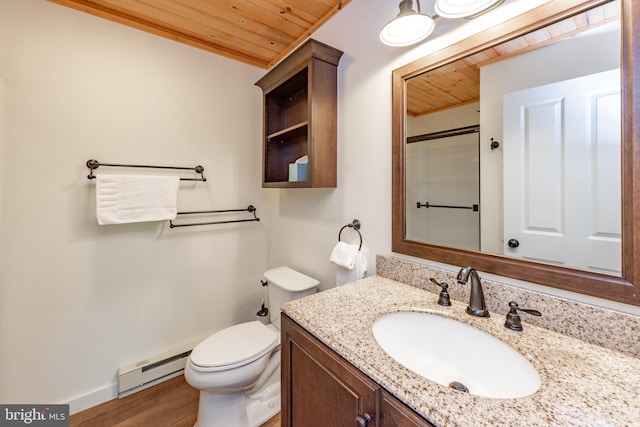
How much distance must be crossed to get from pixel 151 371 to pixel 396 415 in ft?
5.79

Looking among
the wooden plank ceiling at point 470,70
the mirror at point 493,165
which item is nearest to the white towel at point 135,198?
the mirror at point 493,165

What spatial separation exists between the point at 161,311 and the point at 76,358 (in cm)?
45

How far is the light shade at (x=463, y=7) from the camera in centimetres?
86

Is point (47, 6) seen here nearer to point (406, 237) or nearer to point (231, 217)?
point (231, 217)

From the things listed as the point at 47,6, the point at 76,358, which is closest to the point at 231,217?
the point at 76,358

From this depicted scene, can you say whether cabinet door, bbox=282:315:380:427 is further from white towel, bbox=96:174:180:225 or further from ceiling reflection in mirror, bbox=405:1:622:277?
white towel, bbox=96:174:180:225

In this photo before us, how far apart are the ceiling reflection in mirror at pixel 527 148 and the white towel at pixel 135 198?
56.0 inches

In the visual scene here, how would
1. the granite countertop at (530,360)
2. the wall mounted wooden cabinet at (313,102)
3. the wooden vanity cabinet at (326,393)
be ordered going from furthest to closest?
1. the wall mounted wooden cabinet at (313,102)
2. the wooden vanity cabinet at (326,393)
3. the granite countertop at (530,360)

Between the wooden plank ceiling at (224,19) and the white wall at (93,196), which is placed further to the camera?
the wooden plank ceiling at (224,19)

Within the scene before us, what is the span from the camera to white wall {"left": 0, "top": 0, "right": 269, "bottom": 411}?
4.42 feet

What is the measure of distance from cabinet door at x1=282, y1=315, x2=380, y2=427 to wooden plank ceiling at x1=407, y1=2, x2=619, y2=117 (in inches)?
40.6

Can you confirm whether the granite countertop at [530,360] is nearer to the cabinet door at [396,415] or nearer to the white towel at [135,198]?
the cabinet door at [396,415]

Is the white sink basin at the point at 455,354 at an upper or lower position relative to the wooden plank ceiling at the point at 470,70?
lower

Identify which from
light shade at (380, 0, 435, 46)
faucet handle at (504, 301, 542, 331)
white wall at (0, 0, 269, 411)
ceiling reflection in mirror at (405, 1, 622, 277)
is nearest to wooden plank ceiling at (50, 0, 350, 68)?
white wall at (0, 0, 269, 411)
